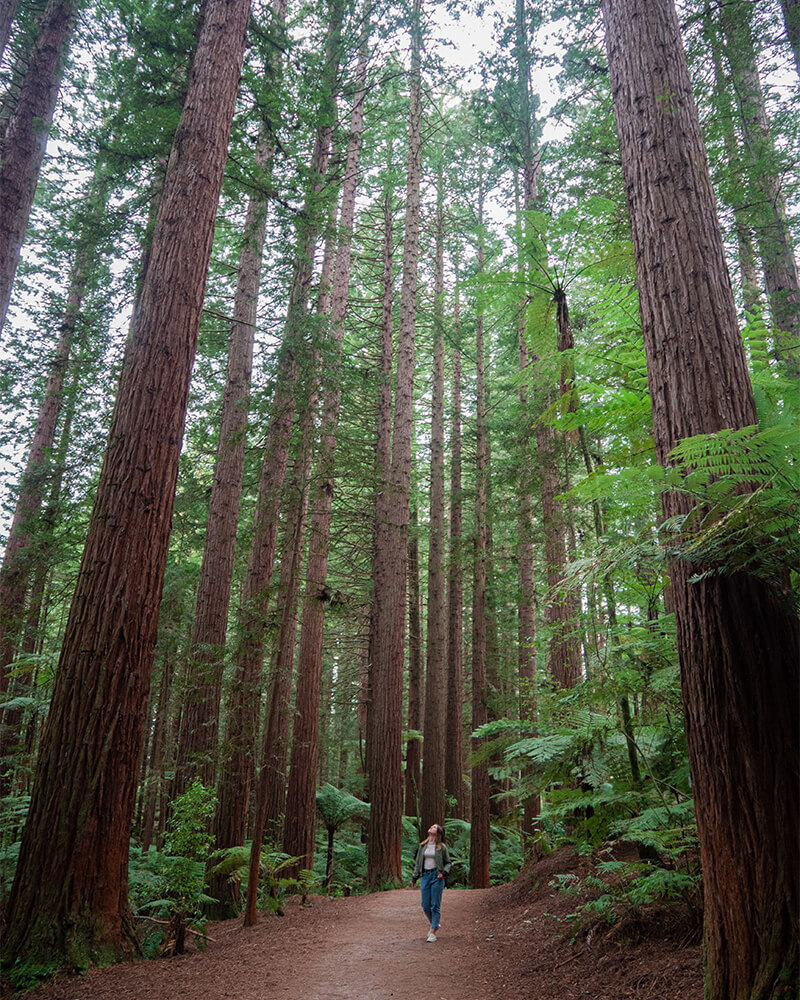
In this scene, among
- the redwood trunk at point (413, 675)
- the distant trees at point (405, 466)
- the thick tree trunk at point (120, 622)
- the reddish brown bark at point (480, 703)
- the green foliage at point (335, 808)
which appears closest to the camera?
the distant trees at point (405, 466)

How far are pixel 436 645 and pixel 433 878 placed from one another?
7.68 metres

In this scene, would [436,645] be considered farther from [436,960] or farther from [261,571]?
[436,960]

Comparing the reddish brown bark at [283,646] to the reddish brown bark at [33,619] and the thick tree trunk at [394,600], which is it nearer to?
the thick tree trunk at [394,600]

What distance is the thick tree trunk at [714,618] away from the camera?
2678mm

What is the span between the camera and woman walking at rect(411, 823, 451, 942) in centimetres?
708

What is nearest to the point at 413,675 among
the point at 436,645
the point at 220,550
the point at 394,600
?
the point at 436,645

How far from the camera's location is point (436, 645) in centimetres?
1480

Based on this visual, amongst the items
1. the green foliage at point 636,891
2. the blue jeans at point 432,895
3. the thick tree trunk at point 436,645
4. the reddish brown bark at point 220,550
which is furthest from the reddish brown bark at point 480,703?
the green foliage at point 636,891

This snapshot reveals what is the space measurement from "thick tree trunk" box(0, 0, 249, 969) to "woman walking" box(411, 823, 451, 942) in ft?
12.0

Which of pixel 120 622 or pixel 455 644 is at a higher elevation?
pixel 455 644

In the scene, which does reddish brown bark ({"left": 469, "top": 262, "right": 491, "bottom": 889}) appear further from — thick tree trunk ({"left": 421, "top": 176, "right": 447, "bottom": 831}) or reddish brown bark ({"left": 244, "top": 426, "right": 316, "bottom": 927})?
reddish brown bark ({"left": 244, "top": 426, "right": 316, "bottom": 927})

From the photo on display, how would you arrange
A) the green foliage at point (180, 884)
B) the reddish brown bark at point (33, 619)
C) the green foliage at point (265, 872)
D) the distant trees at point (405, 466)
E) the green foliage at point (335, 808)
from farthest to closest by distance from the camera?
the green foliage at point (335, 808), the reddish brown bark at point (33, 619), the green foliage at point (265, 872), the green foliage at point (180, 884), the distant trees at point (405, 466)

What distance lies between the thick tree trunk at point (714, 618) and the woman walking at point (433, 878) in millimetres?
5062

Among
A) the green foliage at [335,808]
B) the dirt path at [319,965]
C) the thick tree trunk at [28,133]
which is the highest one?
the thick tree trunk at [28,133]
